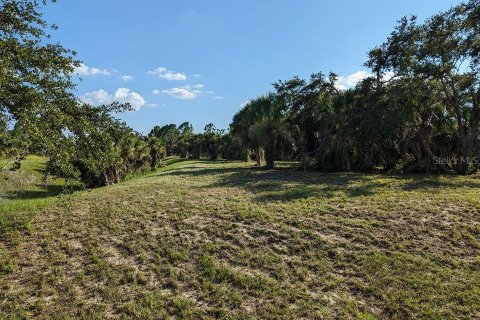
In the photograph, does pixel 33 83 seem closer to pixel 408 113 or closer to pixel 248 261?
pixel 248 261

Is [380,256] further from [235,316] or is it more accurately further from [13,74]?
[13,74]

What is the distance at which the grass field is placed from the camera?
5.34 meters

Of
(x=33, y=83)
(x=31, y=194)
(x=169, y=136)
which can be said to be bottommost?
(x=31, y=194)

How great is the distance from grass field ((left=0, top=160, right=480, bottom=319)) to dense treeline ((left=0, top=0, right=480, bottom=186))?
1.80 m

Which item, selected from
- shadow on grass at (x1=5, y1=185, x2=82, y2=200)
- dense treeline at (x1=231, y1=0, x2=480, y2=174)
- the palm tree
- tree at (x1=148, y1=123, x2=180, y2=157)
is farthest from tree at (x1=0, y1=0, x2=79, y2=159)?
tree at (x1=148, y1=123, x2=180, y2=157)

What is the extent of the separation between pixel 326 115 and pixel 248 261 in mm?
20177

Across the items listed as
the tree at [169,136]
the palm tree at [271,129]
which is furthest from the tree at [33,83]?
the tree at [169,136]

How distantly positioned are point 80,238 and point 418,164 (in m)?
20.8

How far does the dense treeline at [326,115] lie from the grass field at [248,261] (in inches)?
70.8

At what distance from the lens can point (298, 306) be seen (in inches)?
210

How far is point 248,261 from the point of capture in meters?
6.84

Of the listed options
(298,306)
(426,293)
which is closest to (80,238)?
(298,306)

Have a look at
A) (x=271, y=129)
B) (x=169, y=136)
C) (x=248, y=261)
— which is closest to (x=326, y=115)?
(x=271, y=129)

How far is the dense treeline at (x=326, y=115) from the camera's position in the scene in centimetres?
628
